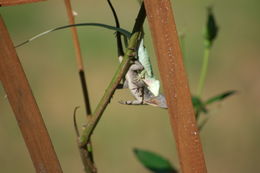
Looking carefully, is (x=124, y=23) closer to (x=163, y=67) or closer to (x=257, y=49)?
(x=257, y=49)

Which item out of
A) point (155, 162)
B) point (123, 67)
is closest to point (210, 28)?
point (155, 162)

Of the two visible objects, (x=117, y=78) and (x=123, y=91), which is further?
(x=123, y=91)

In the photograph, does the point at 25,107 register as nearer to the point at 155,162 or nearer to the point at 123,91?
the point at 155,162

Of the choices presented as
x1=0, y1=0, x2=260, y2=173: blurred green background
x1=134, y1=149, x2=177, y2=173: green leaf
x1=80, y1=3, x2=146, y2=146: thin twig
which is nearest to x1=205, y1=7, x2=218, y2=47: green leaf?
x1=134, y1=149, x2=177, y2=173: green leaf

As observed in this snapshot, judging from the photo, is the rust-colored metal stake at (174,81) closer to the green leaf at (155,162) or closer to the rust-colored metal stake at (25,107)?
the rust-colored metal stake at (25,107)

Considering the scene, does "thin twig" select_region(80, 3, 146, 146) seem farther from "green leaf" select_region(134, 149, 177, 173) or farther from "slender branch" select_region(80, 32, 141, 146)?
"green leaf" select_region(134, 149, 177, 173)

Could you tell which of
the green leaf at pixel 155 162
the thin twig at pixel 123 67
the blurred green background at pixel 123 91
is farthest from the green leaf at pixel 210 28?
the blurred green background at pixel 123 91
